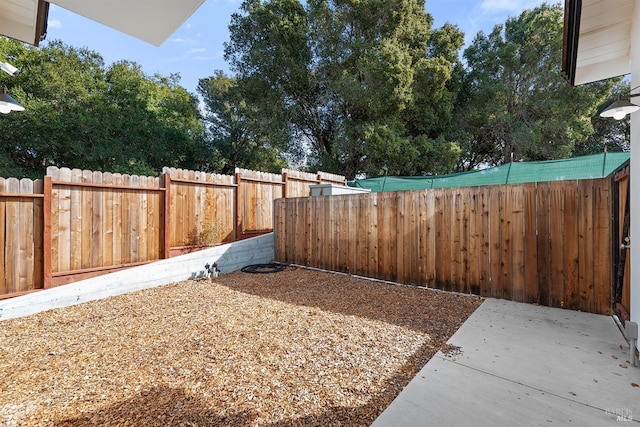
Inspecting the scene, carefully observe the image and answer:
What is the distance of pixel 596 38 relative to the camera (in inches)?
108

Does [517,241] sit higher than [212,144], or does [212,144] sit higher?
[212,144]

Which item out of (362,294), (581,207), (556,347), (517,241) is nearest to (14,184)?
(362,294)

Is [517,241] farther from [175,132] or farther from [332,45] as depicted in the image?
[175,132]

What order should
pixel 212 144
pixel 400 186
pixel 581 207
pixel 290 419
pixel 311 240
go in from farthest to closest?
1. pixel 212 144
2. pixel 400 186
3. pixel 311 240
4. pixel 581 207
5. pixel 290 419

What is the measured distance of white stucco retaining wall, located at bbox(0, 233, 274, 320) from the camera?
3305mm

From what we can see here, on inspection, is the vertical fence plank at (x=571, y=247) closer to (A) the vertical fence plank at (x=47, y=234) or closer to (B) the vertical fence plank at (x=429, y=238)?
(B) the vertical fence plank at (x=429, y=238)

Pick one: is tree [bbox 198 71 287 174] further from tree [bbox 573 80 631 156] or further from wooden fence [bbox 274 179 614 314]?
tree [bbox 573 80 631 156]

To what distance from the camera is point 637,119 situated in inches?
89.1

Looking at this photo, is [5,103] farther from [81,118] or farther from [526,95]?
[526,95]

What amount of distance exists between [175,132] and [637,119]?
13.9 metres

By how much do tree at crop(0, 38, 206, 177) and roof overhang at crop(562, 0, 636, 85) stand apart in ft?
39.5

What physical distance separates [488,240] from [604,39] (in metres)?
2.38

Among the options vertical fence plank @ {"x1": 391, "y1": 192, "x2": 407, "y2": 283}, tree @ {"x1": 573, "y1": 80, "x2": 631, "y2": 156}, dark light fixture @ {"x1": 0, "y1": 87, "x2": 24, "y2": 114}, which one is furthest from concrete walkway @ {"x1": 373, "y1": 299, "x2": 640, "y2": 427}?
tree @ {"x1": 573, "y1": 80, "x2": 631, "y2": 156}

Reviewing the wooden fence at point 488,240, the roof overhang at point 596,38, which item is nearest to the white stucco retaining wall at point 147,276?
the wooden fence at point 488,240
